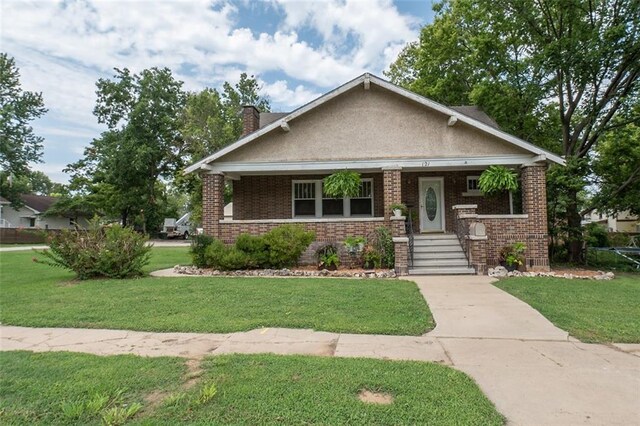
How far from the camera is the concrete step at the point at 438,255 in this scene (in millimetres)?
10992

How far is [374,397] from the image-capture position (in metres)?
3.14

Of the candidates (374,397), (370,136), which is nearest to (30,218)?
(370,136)

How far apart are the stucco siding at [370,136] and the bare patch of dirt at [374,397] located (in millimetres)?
9423

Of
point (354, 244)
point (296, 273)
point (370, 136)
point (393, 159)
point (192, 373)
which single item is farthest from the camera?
point (370, 136)

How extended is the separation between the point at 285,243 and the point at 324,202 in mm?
3650

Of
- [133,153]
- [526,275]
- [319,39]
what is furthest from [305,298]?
[133,153]

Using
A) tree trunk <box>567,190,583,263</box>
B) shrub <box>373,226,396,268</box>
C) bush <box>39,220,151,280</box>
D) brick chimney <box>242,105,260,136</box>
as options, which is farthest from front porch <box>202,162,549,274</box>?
bush <box>39,220,151,280</box>

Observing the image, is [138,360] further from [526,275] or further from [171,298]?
[526,275]

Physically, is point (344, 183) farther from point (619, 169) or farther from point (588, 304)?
point (619, 169)

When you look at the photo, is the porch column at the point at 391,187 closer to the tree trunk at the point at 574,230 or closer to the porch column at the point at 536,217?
the porch column at the point at 536,217

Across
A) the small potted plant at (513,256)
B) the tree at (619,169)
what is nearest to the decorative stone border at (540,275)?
the small potted plant at (513,256)

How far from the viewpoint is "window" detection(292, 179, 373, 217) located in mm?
13680

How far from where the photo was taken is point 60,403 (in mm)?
3062

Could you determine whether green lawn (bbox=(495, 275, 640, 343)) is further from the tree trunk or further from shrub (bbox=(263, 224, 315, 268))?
shrub (bbox=(263, 224, 315, 268))
